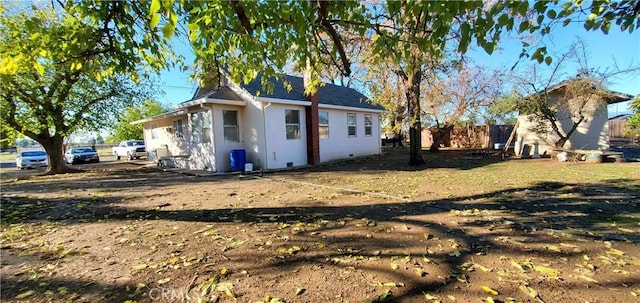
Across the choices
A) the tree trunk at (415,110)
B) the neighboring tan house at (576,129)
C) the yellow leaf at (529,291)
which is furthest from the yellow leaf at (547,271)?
the neighboring tan house at (576,129)

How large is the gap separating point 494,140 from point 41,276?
2717cm

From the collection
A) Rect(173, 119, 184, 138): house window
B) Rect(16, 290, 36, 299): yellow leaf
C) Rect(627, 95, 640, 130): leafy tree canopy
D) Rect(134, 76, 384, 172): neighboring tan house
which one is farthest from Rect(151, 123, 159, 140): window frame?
Rect(627, 95, 640, 130): leafy tree canopy

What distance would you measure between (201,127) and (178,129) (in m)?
4.31

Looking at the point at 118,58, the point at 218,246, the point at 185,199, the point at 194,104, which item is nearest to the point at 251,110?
the point at 194,104

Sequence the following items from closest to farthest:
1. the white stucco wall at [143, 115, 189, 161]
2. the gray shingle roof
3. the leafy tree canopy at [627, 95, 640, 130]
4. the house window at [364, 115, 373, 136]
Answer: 1. the gray shingle roof
2. the white stucco wall at [143, 115, 189, 161]
3. the leafy tree canopy at [627, 95, 640, 130]
4. the house window at [364, 115, 373, 136]

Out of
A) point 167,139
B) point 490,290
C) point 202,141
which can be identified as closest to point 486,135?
point 202,141

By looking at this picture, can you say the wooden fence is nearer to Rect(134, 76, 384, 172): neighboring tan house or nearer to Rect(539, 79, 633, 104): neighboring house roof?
Rect(539, 79, 633, 104): neighboring house roof

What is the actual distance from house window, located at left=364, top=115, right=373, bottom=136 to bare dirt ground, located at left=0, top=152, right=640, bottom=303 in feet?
39.5

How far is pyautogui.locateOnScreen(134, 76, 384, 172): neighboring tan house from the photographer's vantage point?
39.8ft

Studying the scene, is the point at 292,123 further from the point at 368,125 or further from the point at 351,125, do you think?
the point at 368,125

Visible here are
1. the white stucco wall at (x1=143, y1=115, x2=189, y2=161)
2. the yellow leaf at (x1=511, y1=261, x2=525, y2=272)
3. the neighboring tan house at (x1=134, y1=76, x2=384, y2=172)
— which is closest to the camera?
the yellow leaf at (x1=511, y1=261, x2=525, y2=272)

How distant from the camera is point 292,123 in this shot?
44.0 ft

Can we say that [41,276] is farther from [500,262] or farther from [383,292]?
[500,262]

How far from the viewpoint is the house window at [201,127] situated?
40.4ft
